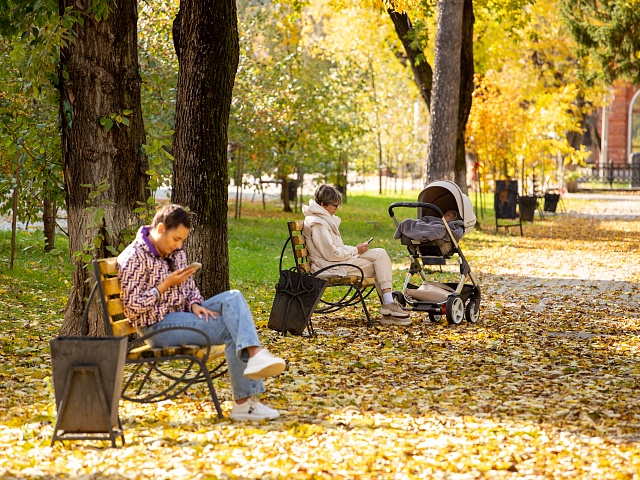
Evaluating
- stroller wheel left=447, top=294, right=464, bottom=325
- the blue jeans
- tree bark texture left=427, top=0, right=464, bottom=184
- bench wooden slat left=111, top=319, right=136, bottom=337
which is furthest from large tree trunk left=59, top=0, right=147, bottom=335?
tree bark texture left=427, top=0, right=464, bottom=184

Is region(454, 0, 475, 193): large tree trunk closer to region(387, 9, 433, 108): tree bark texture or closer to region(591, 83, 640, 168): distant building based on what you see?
region(387, 9, 433, 108): tree bark texture

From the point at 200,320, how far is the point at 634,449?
2.50 m

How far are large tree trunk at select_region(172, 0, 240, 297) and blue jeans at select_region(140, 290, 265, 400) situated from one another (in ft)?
9.01

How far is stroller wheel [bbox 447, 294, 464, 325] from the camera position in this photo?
952 cm

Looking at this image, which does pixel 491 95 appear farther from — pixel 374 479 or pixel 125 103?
pixel 374 479

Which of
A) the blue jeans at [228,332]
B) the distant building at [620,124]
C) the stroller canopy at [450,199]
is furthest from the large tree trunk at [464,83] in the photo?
the distant building at [620,124]

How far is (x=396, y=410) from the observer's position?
620cm

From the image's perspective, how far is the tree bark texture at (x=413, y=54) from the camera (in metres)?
20.6

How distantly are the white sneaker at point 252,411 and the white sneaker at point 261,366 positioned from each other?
235 mm

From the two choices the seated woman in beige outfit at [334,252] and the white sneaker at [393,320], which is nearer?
the seated woman in beige outfit at [334,252]

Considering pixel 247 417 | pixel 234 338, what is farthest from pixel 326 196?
pixel 247 417

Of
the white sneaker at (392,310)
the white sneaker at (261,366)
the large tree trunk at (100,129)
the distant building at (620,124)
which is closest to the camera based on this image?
the white sneaker at (261,366)

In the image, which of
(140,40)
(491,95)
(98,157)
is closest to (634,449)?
(98,157)

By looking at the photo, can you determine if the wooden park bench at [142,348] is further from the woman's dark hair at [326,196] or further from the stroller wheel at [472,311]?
the stroller wheel at [472,311]
